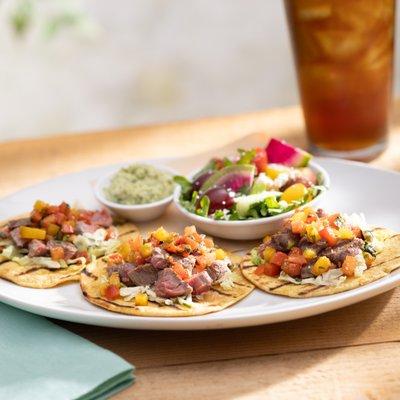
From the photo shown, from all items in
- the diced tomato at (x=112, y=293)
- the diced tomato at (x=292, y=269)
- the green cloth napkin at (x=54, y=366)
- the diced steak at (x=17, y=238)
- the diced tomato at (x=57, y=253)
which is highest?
the diced steak at (x=17, y=238)

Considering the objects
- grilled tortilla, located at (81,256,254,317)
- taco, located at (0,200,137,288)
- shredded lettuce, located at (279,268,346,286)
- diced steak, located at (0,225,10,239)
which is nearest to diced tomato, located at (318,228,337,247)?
shredded lettuce, located at (279,268,346,286)

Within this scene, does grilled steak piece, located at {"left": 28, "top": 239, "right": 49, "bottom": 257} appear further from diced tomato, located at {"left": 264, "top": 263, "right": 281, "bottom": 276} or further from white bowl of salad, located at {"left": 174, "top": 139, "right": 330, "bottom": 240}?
diced tomato, located at {"left": 264, "top": 263, "right": 281, "bottom": 276}

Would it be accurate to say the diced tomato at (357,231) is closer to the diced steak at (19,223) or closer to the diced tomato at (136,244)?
the diced tomato at (136,244)

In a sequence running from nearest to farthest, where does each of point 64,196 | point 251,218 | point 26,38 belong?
point 251,218 < point 64,196 < point 26,38

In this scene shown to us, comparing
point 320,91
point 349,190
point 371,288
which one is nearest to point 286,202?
point 349,190

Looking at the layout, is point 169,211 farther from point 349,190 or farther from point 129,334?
point 129,334

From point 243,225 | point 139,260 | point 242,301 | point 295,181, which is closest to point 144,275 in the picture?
point 139,260

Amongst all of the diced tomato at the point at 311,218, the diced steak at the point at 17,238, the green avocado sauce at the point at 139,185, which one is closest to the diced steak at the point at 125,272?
the diced steak at the point at 17,238
